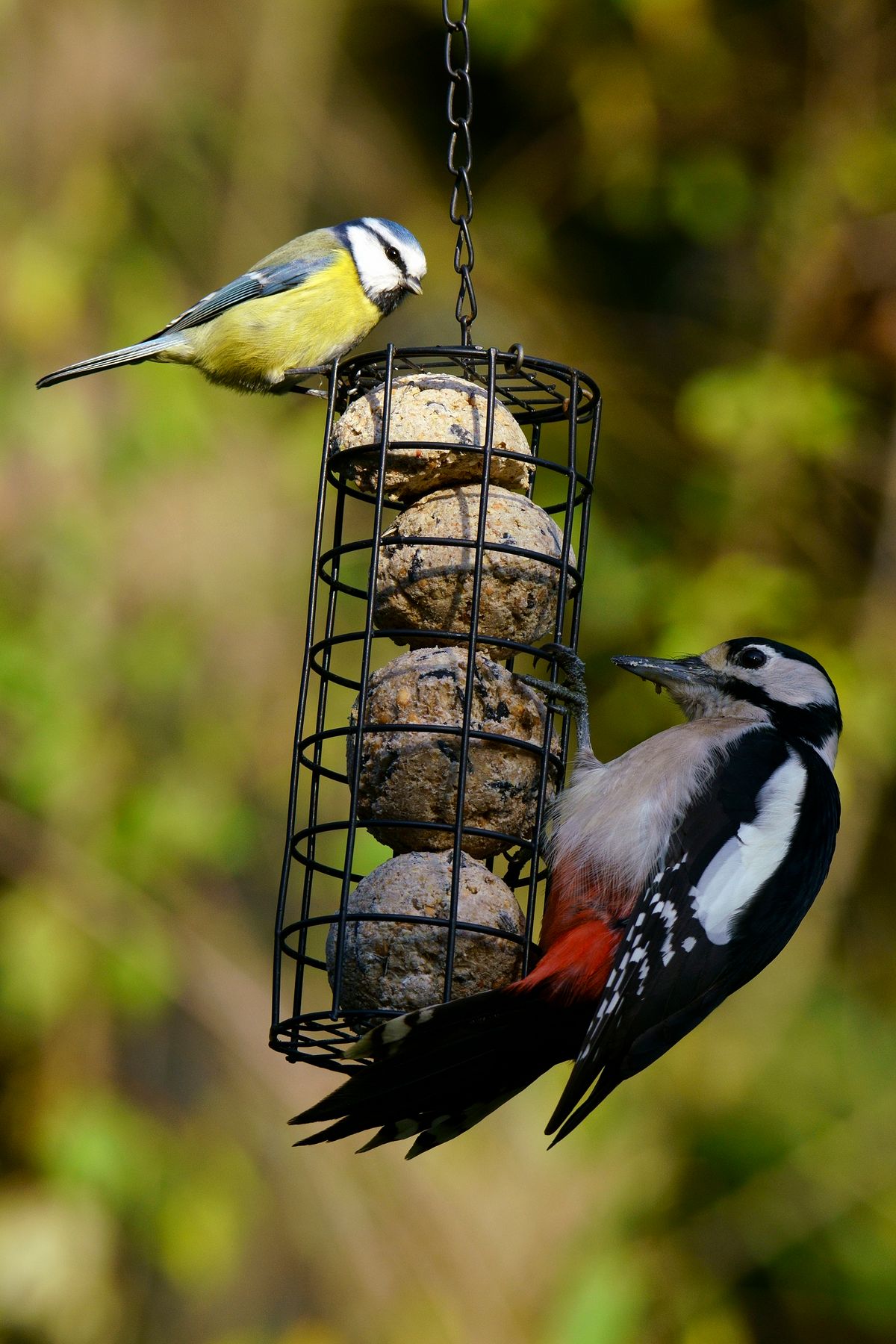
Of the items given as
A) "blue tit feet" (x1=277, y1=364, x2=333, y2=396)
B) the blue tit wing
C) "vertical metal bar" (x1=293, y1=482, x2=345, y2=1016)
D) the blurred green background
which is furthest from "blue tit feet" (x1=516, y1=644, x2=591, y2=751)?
the blurred green background

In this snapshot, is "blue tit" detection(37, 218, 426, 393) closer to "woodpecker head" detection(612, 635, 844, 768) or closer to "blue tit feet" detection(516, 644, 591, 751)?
"blue tit feet" detection(516, 644, 591, 751)

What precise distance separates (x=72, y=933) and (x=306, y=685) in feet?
9.02

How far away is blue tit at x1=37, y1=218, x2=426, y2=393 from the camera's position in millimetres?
3473

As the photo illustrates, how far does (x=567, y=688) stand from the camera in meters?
3.17

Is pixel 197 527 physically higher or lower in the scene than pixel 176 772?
higher

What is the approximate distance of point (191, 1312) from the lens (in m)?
5.39

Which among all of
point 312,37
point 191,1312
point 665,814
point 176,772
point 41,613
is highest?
point 312,37

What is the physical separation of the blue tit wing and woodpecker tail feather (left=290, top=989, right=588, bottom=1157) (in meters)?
1.79

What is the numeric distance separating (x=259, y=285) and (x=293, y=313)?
0.18 meters

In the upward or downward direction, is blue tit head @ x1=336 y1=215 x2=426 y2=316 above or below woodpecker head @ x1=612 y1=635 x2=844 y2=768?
above

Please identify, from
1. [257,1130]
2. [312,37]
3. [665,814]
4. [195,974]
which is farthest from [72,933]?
[312,37]

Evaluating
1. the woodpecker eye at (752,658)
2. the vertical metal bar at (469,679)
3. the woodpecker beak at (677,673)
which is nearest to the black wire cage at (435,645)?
the vertical metal bar at (469,679)

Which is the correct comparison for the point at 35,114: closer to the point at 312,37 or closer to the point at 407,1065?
the point at 312,37

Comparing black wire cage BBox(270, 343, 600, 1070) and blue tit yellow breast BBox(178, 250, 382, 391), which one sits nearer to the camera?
black wire cage BBox(270, 343, 600, 1070)
